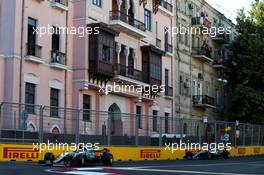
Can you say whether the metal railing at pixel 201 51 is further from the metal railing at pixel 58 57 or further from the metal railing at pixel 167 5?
the metal railing at pixel 58 57

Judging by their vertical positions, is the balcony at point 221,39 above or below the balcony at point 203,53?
above

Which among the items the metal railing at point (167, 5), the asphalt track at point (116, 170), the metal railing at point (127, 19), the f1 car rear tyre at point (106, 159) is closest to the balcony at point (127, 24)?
the metal railing at point (127, 19)

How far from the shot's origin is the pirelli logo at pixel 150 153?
34.8 m

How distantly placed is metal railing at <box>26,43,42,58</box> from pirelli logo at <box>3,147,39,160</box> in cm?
906

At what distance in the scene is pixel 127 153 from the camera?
33.4m

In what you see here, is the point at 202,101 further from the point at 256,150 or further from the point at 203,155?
the point at 203,155

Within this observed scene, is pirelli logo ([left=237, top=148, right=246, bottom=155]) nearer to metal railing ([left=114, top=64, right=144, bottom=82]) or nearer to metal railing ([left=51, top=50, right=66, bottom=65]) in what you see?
metal railing ([left=114, top=64, right=144, bottom=82])

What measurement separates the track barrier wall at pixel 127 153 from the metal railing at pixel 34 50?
8206 millimetres

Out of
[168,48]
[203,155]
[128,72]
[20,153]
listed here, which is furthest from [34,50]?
[168,48]

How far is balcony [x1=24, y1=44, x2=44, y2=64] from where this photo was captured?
115 feet

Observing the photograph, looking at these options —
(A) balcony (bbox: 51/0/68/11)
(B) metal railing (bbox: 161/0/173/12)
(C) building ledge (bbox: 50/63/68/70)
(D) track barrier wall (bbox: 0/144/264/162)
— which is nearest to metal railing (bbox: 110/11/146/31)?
(A) balcony (bbox: 51/0/68/11)


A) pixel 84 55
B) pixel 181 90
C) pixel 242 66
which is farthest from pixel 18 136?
pixel 242 66

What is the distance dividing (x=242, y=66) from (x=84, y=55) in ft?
89.5

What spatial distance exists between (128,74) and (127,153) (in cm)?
1223
